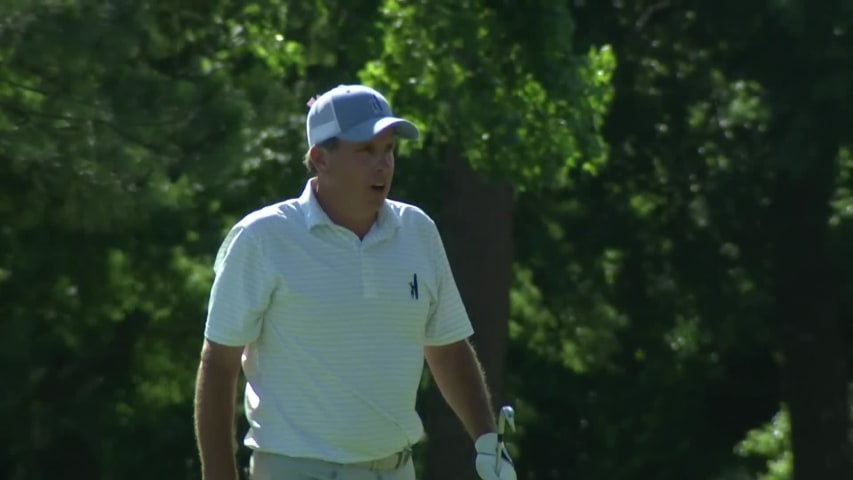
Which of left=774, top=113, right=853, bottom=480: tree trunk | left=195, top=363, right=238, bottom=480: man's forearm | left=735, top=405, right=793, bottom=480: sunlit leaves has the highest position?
left=195, top=363, right=238, bottom=480: man's forearm

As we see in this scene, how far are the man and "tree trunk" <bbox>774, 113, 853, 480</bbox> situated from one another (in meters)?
13.6

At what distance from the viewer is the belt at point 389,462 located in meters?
3.91

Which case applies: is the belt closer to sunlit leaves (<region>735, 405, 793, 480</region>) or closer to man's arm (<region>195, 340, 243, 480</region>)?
man's arm (<region>195, 340, 243, 480</region>)

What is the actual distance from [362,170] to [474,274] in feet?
30.9

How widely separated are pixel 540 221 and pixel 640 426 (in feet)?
12.4

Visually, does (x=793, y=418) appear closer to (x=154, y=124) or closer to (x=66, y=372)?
(x=66, y=372)

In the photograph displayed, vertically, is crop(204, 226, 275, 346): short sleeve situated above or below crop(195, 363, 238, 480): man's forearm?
above

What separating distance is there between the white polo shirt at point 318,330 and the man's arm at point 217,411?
0.04m

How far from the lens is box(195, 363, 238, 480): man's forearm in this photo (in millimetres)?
3785

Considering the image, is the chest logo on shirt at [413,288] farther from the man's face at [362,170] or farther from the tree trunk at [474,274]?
the tree trunk at [474,274]

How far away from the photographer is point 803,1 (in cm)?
1333

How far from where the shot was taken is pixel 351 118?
3.93 m

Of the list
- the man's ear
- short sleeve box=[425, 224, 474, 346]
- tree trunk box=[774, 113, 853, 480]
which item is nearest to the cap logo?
the man's ear

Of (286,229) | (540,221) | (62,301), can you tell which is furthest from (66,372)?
(286,229)
